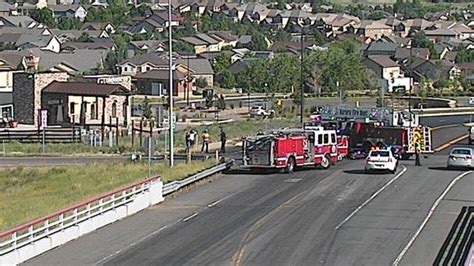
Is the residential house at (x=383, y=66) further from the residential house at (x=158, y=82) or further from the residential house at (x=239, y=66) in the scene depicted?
the residential house at (x=158, y=82)

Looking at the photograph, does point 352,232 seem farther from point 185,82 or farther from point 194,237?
point 185,82

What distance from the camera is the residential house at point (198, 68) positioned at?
121500 millimetres

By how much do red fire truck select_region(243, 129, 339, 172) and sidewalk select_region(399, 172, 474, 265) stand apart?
6.02 m

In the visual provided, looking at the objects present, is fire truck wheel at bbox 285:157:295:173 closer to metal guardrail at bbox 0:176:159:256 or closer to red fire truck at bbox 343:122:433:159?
red fire truck at bbox 343:122:433:159

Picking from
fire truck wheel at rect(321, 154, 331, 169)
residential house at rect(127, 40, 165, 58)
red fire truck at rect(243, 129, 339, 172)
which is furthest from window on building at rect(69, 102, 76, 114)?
residential house at rect(127, 40, 165, 58)

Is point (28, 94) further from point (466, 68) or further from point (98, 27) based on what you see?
point (98, 27)

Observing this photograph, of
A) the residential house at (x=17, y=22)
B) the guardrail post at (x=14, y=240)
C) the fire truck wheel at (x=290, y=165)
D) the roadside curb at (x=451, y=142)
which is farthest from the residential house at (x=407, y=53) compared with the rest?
the guardrail post at (x=14, y=240)

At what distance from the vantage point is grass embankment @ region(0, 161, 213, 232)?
35.1 meters

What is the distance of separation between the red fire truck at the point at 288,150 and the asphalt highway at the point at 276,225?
0.73m

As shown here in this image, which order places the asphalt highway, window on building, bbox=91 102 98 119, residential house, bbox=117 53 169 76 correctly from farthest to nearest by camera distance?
residential house, bbox=117 53 169 76 → window on building, bbox=91 102 98 119 → the asphalt highway

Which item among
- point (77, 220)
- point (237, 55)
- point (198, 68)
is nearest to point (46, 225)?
point (77, 220)

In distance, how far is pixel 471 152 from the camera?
45125mm

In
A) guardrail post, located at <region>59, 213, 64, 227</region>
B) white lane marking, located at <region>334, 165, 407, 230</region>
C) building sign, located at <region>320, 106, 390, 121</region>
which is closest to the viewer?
guardrail post, located at <region>59, 213, 64, 227</region>

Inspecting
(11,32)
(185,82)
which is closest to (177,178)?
(185,82)
